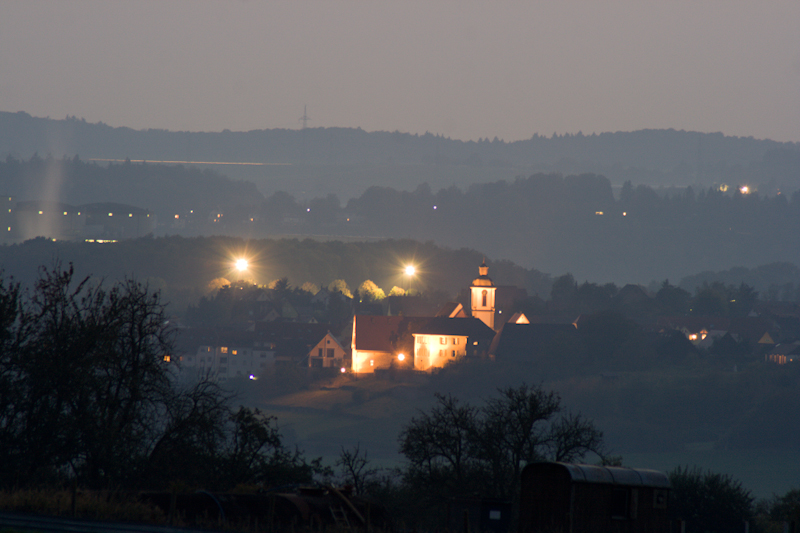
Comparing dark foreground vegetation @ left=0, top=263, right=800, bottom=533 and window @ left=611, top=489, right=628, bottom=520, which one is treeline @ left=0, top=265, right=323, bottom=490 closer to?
dark foreground vegetation @ left=0, top=263, right=800, bottom=533

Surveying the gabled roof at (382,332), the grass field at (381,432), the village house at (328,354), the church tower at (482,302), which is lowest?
the grass field at (381,432)

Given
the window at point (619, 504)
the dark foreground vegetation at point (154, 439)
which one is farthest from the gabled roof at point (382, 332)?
the window at point (619, 504)

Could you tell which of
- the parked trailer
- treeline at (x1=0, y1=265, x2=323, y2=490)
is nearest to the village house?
treeline at (x1=0, y1=265, x2=323, y2=490)

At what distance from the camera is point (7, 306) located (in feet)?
101

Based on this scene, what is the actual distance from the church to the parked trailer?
88.7 meters

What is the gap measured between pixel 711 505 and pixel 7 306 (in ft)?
98.5

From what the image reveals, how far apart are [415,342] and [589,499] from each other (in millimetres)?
93394

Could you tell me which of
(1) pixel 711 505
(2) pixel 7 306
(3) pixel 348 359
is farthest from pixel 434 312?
(2) pixel 7 306

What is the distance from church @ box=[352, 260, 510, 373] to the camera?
392 feet

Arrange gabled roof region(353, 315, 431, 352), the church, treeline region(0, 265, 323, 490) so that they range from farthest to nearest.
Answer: gabled roof region(353, 315, 431, 352) < the church < treeline region(0, 265, 323, 490)

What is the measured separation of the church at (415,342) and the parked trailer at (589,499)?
88695mm

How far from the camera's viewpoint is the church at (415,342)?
11938 cm

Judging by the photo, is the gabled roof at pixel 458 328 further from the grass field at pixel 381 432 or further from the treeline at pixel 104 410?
the treeline at pixel 104 410

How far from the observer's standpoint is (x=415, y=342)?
395 feet
